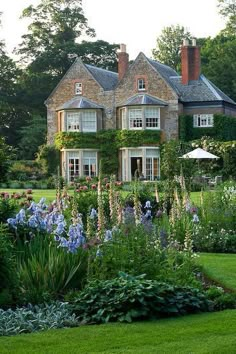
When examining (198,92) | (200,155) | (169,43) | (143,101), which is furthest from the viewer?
(169,43)

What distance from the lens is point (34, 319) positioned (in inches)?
272

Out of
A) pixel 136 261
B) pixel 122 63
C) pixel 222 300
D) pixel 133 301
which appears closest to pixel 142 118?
pixel 122 63

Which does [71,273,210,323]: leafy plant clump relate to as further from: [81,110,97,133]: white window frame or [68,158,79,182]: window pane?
[81,110,97,133]: white window frame

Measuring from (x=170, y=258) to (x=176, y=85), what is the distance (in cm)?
3926

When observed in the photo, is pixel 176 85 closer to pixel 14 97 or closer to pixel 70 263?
pixel 14 97

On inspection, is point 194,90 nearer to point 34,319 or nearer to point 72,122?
point 72,122

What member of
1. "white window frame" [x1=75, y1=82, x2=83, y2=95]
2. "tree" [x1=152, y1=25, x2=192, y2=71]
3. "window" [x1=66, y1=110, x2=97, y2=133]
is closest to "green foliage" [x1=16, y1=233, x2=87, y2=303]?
"window" [x1=66, y1=110, x2=97, y2=133]

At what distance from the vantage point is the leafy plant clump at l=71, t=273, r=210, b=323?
6.98m

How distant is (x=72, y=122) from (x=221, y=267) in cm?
3678

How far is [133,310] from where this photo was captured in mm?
6980

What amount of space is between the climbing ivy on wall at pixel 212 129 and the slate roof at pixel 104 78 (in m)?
6.25

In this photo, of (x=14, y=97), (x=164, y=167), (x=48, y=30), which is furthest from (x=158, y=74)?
(x=48, y=30)

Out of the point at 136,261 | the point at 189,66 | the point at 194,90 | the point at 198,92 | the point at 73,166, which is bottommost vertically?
the point at 136,261

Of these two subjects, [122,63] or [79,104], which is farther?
[122,63]
